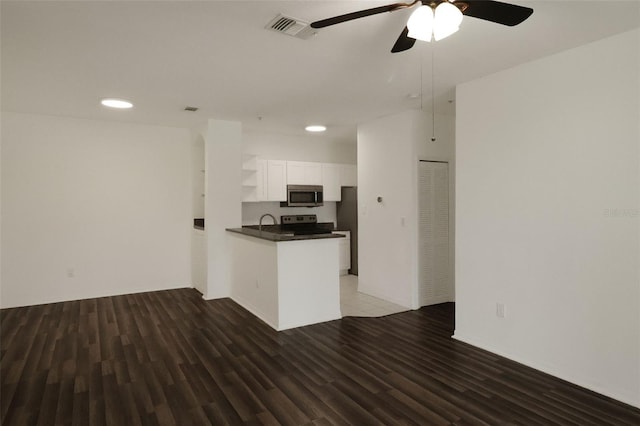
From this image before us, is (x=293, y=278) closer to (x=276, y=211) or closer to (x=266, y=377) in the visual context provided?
(x=266, y=377)

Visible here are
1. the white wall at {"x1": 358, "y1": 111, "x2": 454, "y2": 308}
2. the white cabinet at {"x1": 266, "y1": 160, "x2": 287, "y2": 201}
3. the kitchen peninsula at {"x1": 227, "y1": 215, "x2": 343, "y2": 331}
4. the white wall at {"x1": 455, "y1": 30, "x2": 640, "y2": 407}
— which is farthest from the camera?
the white cabinet at {"x1": 266, "y1": 160, "x2": 287, "y2": 201}

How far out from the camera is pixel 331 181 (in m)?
6.82

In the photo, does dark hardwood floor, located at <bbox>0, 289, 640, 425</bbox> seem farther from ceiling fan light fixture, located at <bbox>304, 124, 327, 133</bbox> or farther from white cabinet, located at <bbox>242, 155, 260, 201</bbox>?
ceiling fan light fixture, located at <bbox>304, 124, 327, 133</bbox>

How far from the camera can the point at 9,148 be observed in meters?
4.77

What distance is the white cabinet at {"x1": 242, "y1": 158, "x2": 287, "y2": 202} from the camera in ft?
19.6

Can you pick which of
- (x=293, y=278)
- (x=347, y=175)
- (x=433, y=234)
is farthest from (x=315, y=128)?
(x=293, y=278)

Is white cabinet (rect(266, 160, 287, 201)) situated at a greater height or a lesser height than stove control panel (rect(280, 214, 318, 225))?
greater

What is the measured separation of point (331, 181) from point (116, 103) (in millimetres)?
3636

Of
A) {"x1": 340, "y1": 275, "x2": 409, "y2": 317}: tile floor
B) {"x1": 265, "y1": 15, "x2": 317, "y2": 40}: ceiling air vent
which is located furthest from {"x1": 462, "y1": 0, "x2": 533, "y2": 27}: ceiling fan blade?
{"x1": 340, "y1": 275, "x2": 409, "y2": 317}: tile floor

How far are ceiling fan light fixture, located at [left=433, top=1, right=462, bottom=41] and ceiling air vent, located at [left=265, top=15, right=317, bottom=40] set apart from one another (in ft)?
2.98

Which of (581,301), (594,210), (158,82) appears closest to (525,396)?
(581,301)

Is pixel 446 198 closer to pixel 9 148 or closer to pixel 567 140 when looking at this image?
pixel 567 140

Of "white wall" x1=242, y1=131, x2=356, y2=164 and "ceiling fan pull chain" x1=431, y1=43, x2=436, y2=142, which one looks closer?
"ceiling fan pull chain" x1=431, y1=43, x2=436, y2=142

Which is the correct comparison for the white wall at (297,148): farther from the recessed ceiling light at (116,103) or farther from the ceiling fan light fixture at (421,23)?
the ceiling fan light fixture at (421,23)
